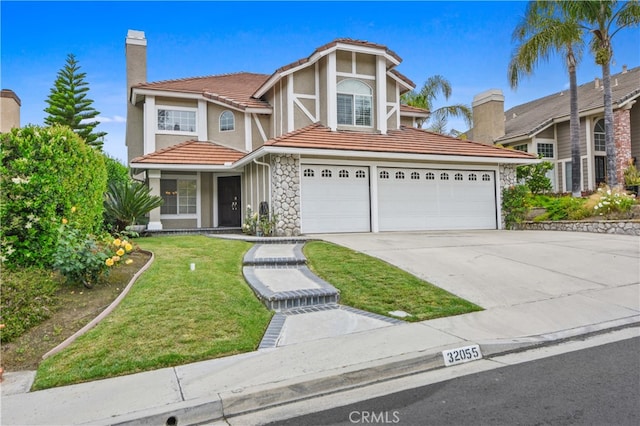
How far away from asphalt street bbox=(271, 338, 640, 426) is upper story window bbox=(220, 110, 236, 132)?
16.1 meters

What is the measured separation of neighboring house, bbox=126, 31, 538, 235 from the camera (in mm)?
13852

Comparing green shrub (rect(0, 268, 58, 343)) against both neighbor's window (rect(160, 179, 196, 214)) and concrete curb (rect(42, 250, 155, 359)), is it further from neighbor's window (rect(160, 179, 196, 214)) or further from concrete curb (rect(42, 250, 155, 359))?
neighbor's window (rect(160, 179, 196, 214))

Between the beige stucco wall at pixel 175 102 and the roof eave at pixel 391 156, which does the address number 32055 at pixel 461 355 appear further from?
the beige stucco wall at pixel 175 102

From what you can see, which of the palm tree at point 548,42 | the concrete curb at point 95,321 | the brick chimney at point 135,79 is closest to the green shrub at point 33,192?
the concrete curb at point 95,321

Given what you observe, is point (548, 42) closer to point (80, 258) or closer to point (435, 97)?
point (435, 97)

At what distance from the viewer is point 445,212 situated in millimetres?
15781

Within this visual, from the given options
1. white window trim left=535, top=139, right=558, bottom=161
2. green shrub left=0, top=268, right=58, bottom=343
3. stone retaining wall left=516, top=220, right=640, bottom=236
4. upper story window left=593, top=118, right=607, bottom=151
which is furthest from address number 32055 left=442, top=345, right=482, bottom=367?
upper story window left=593, top=118, right=607, bottom=151

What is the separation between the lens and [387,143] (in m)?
14.9

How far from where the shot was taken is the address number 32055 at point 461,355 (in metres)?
4.63

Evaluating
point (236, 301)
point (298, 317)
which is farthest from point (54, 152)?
point (298, 317)

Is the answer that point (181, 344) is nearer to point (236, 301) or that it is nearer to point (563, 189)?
point (236, 301)

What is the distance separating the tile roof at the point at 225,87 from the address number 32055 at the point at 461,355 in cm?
1458

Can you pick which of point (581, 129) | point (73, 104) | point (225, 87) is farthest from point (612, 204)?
point (73, 104)

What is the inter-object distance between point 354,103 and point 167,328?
12421 mm
